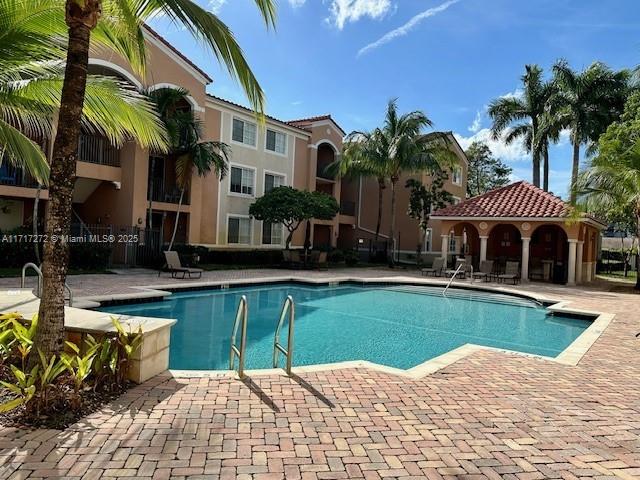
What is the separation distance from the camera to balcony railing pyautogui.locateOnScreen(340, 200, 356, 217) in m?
34.2

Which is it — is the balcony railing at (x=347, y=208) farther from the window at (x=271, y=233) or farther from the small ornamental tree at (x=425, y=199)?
the window at (x=271, y=233)

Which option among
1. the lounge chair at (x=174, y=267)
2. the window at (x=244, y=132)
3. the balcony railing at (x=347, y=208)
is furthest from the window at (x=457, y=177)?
the lounge chair at (x=174, y=267)

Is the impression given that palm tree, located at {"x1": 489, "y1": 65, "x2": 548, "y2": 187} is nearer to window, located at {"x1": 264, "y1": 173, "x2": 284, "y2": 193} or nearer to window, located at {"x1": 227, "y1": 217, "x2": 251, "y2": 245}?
window, located at {"x1": 264, "y1": 173, "x2": 284, "y2": 193}

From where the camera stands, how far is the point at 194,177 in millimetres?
22688

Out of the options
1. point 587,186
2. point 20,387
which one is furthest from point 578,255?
point 20,387

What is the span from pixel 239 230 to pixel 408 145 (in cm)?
1099

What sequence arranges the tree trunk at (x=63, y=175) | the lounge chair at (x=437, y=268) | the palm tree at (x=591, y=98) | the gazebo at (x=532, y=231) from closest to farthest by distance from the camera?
the tree trunk at (x=63, y=175)
the gazebo at (x=532, y=231)
the lounge chair at (x=437, y=268)
the palm tree at (x=591, y=98)

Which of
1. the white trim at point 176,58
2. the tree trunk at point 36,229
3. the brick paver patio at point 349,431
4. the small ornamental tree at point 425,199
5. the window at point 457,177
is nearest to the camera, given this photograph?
the brick paver patio at point 349,431

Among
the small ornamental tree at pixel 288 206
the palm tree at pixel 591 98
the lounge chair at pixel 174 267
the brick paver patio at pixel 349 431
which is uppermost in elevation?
the palm tree at pixel 591 98

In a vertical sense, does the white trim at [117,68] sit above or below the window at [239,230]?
above

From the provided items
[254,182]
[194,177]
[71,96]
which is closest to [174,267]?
[194,177]

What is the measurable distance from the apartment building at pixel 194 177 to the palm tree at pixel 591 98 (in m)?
15.8

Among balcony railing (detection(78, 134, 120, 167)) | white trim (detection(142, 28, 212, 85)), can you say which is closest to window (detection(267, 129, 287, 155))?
white trim (detection(142, 28, 212, 85))

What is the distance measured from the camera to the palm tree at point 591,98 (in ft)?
98.7
